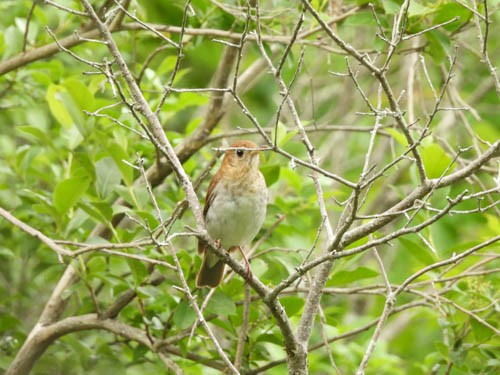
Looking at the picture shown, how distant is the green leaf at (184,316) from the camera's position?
15.4 ft

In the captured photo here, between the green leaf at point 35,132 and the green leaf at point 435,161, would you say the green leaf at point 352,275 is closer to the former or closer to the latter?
the green leaf at point 435,161

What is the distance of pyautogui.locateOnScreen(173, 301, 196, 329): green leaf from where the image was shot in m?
4.68

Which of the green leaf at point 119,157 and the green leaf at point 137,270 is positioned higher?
the green leaf at point 119,157

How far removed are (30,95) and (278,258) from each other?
193 cm

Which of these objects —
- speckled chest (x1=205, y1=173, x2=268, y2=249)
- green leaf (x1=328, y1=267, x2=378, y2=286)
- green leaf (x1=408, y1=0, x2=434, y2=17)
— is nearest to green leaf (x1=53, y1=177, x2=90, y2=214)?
speckled chest (x1=205, y1=173, x2=268, y2=249)

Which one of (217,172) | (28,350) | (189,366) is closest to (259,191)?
(217,172)

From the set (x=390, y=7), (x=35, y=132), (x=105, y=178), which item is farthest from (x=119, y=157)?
(x=390, y=7)

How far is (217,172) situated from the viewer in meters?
5.68

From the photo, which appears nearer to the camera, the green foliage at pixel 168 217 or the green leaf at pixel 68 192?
the green leaf at pixel 68 192

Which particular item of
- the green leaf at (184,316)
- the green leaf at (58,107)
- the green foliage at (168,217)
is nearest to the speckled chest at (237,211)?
the green foliage at (168,217)

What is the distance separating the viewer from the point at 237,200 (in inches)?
217

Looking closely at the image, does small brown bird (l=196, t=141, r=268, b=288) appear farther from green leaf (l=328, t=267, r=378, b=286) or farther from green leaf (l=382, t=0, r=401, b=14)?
green leaf (l=382, t=0, r=401, b=14)

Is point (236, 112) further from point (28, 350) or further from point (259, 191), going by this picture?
point (28, 350)

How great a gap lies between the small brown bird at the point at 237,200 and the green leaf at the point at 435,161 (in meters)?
1.11
